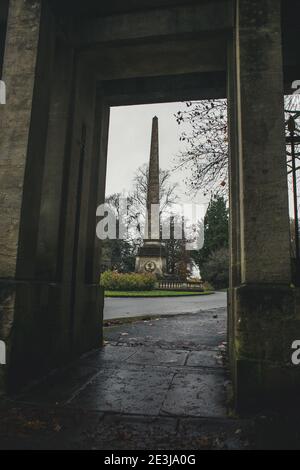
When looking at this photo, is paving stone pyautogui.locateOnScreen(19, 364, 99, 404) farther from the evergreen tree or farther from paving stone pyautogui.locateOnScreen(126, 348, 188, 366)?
the evergreen tree

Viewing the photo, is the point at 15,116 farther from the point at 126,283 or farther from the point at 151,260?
the point at 151,260

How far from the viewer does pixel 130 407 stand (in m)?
3.03

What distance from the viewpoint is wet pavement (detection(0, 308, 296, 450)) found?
2385mm

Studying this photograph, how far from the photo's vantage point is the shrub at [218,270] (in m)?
45.7

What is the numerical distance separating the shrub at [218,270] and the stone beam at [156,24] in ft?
139

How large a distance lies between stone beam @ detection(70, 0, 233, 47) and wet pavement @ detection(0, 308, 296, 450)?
177 inches

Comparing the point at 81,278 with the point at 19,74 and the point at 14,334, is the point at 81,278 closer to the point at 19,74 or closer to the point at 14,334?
the point at 14,334

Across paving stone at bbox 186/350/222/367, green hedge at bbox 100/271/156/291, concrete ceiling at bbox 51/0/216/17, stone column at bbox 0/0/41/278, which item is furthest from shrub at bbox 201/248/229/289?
stone column at bbox 0/0/41/278

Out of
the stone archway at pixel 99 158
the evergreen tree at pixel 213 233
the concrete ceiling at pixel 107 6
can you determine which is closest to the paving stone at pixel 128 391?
the stone archway at pixel 99 158

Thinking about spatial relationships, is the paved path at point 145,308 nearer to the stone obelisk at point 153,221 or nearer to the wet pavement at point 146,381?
the wet pavement at point 146,381

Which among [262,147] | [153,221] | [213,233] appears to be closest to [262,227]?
[262,147]

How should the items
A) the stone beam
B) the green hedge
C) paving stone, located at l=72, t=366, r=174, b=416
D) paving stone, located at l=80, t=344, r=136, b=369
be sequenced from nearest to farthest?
paving stone, located at l=72, t=366, r=174, b=416 < the stone beam < paving stone, located at l=80, t=344, r=136, b=369 < the green hedge

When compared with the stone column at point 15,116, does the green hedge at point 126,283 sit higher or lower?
lower

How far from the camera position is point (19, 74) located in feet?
12.8
